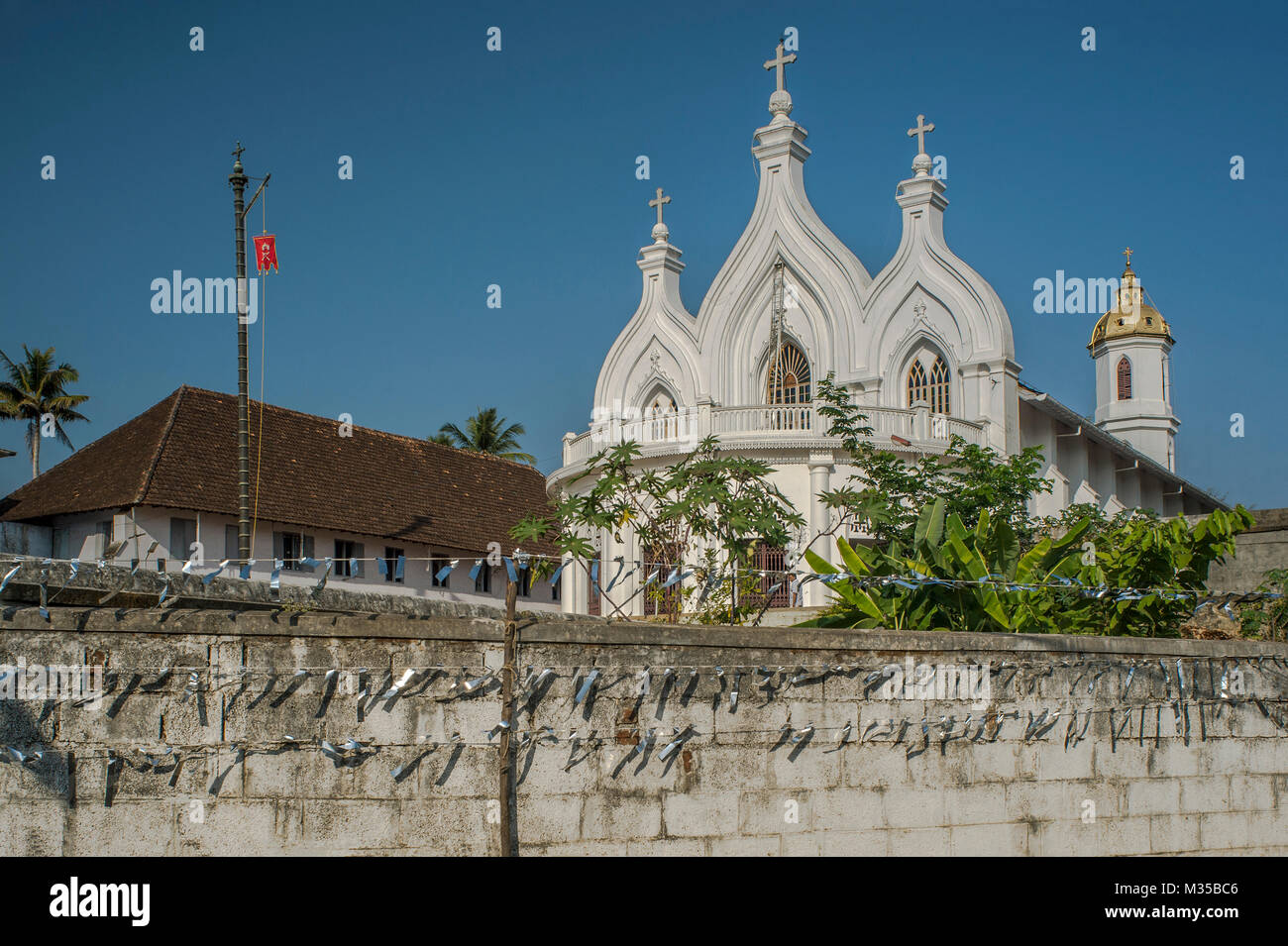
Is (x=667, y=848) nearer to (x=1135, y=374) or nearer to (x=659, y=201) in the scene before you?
(x=659, y=201)

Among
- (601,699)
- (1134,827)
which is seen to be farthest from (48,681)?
(1134,827)

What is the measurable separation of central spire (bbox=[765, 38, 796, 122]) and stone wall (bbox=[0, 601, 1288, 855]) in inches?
777

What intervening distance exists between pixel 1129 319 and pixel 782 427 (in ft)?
96.0

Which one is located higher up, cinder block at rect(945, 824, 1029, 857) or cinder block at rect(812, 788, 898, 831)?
cinder block at rect(812, 788, 898, 831)

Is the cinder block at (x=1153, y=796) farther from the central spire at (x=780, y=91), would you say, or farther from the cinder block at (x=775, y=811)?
the central spire at (x=780, y=91)

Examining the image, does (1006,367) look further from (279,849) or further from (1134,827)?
(279,849)

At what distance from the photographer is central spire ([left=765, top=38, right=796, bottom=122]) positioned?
2764 centimetres

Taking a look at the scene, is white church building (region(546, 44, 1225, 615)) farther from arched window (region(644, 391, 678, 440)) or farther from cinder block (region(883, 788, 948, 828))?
cinder block (region(883, 788, 948, 828))

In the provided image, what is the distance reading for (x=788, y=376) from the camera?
91.7ft

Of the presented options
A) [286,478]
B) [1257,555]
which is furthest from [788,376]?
[1257,555]


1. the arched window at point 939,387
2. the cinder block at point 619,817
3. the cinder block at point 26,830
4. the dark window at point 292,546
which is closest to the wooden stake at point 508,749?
the cinder block at point 619,817

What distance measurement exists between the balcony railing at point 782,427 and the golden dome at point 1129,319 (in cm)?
2662

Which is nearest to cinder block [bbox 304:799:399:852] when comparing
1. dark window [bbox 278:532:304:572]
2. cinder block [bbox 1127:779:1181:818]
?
cinder block [bbox 1127:779:1181:818]

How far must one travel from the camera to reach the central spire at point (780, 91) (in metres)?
27.6
